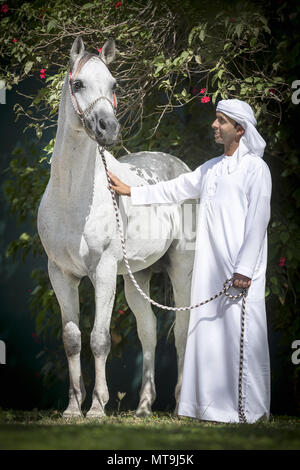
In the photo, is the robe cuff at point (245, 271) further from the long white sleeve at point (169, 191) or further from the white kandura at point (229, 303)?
the long white sleeve at point (169, 191)

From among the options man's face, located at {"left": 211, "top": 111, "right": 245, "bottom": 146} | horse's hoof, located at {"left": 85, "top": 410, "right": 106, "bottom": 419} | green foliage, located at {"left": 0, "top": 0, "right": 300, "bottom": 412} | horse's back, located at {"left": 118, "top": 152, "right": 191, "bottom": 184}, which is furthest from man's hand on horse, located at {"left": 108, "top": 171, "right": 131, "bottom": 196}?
horse's hoof, located at {"left": 85, "top": 410, "right": 106, "bottom": 419}

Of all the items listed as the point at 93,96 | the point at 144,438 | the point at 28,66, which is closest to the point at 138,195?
the point at 93,96

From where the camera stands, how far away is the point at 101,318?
16.9 feet

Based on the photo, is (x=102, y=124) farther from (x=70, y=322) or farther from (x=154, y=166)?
(x=154, y=166)

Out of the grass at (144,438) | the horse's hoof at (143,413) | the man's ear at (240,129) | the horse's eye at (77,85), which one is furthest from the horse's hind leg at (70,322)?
the man's ear at (240,129)

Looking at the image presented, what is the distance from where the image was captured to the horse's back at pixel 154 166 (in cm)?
607

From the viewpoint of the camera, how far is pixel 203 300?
5.13 meters

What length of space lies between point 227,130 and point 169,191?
625 mm

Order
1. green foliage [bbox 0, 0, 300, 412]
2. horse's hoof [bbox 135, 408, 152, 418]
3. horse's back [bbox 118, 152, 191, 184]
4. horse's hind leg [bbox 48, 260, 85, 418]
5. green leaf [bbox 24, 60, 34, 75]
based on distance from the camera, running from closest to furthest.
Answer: horse's hind leg [bbox 48, 260, 85, 418], horse's hoof [bbox 135, 408, 152, 418], horse's back [bbox 118, 152, 191, 184], green foliage [bbox 0, 0, 300, 412], green leaf [bbox 24, 60, 34, 75]

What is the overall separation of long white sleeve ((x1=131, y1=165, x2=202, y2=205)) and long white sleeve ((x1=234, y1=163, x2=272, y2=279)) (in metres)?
0.51

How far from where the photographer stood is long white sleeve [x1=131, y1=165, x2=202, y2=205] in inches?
214

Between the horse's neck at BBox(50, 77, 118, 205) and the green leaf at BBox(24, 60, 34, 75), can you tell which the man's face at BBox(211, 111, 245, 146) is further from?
the green leaf at BBox(24, 60, 34, 75)

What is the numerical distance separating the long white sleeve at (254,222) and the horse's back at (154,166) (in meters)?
1.20
